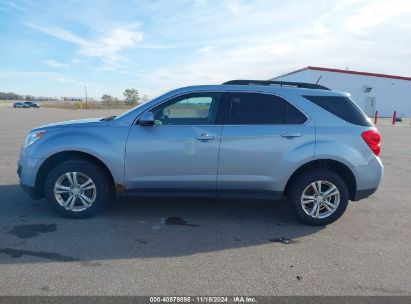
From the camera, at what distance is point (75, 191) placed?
4594mm

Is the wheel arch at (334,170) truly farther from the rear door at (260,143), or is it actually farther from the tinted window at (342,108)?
the tinted window at (342,108)

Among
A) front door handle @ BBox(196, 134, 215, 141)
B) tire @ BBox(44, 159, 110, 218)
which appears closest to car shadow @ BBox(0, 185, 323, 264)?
tire @ BBox(44, 159, 110, 218)

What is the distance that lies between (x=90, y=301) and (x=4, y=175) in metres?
5.17

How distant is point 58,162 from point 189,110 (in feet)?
6.32

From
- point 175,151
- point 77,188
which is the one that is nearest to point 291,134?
point 175,151

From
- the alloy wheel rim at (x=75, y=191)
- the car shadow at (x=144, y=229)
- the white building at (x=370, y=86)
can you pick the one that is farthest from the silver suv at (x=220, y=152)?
the white building at (x=370, y=86)

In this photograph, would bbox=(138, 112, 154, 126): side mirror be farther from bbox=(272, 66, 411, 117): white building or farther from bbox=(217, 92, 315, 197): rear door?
bbox=(272, 66, 411, 117): white building

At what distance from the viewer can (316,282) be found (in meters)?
3.19

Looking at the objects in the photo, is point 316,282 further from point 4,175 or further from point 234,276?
point 4,175

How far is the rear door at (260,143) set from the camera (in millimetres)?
4418

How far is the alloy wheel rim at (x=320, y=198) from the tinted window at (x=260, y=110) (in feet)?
2.97

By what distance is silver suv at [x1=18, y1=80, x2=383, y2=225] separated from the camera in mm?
4426

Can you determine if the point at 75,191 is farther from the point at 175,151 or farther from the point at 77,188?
the point at 175,151

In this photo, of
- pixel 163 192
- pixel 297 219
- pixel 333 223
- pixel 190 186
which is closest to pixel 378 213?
pixel 333 223
